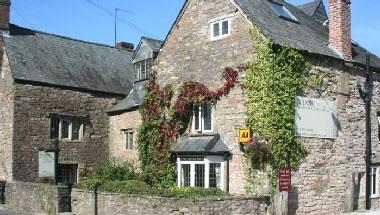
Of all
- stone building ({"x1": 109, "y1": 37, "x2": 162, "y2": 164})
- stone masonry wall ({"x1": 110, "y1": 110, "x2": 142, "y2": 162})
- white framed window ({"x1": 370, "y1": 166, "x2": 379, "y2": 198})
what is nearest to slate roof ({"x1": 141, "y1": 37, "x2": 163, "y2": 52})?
stone building ({"x1": 109, "y1": 37, "x2": 162, "y2": 164})

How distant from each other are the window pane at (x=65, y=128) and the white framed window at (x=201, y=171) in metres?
9.61

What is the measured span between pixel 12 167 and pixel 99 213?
9.68 m

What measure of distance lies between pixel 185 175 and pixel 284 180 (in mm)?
5200

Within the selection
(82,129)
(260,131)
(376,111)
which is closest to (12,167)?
(82,129)

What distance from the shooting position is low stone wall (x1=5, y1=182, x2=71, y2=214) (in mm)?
22031

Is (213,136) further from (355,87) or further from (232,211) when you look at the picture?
(355,87)

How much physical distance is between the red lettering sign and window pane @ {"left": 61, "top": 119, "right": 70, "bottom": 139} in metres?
15.0

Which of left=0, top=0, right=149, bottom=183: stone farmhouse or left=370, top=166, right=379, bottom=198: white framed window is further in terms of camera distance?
left=0, top=0, right=149, bottom=183: stone farmhouse

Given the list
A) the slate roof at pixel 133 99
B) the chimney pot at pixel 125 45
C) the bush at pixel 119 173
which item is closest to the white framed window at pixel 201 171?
the bush at pixel 119 173

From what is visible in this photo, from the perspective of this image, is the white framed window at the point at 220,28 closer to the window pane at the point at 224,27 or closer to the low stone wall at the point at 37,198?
the window pane at the point at 224,27

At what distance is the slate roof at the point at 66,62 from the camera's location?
2997 centimetres

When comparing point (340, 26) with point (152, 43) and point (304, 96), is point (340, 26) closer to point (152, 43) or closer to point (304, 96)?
point (304, 96)

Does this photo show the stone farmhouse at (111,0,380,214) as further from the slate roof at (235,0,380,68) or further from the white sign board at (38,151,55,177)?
the white sign board at (38,151,55,177)

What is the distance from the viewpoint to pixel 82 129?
31.5 m
